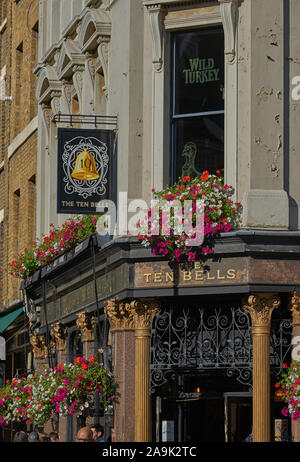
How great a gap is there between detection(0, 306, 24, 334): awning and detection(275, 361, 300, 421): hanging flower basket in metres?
11.9

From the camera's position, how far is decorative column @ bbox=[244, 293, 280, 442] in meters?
18.3

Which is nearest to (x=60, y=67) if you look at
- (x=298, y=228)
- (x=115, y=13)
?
(x=115, y=13)

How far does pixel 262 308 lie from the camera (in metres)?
18.6

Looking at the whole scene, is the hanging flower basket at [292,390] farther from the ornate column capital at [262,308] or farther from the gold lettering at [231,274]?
the gold lettering at [231,274]

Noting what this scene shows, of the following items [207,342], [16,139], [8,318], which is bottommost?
[207,342]

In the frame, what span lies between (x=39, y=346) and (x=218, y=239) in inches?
365

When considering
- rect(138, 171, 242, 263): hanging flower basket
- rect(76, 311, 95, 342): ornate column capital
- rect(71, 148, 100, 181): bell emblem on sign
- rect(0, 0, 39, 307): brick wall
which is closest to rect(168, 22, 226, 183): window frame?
rect(138, 171, 242, 263): hanging flower basket

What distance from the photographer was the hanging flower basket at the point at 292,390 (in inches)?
690

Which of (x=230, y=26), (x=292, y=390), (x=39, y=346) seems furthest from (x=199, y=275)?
(x=39, y=346)

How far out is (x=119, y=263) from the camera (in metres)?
19.9

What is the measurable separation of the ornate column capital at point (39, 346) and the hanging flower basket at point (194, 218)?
8.08 metres

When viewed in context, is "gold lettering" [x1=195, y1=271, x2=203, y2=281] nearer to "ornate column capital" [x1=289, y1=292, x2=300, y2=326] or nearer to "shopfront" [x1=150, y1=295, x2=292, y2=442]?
"shopfront" [x1=150, y1=295, x2=292, y2=442]

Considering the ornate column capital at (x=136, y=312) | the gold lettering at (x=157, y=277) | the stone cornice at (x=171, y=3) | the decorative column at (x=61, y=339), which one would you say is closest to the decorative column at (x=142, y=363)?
the ornate column capital at (x=136, y=312)

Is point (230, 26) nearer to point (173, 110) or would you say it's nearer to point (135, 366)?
point (173, 110)
